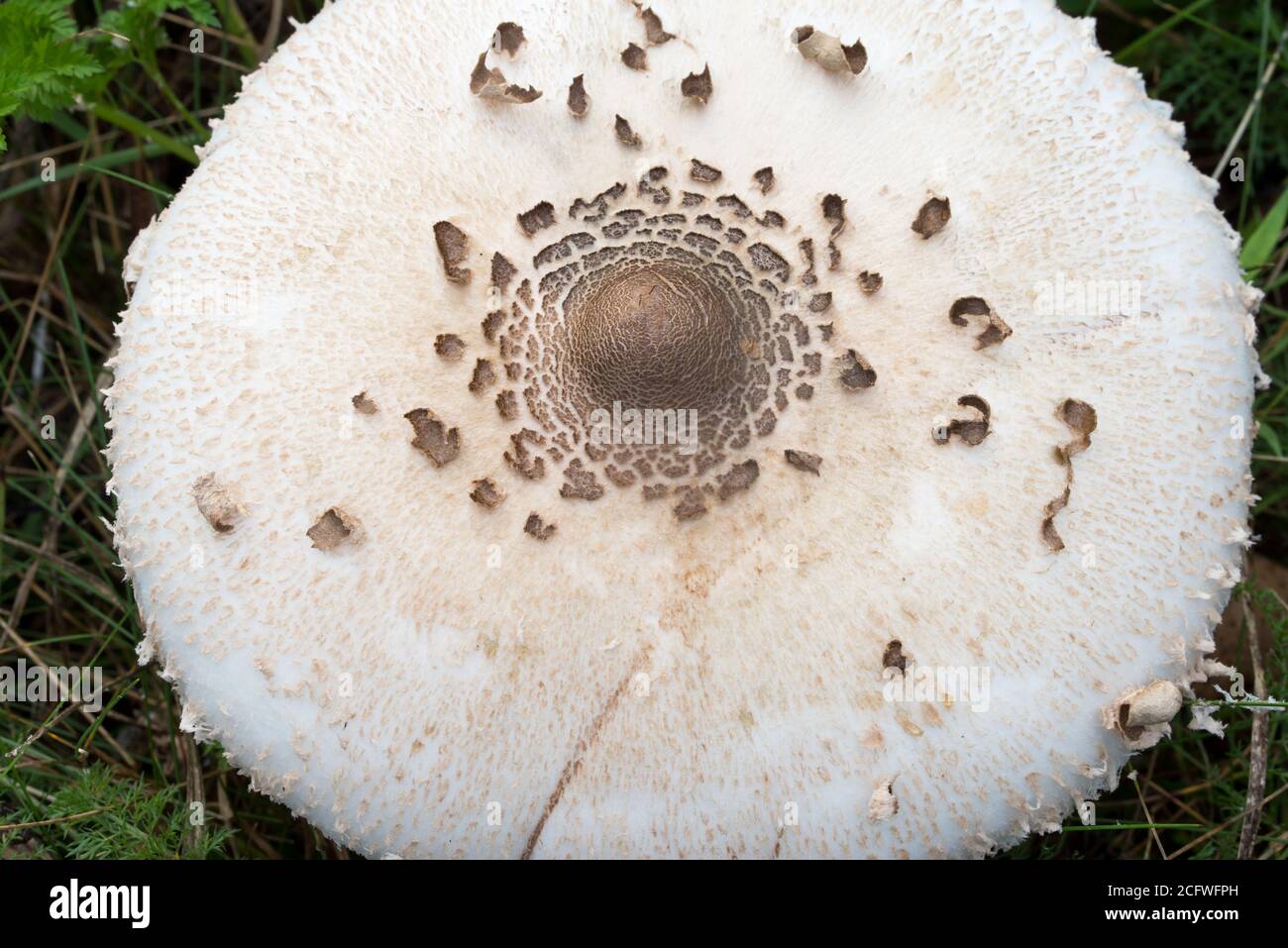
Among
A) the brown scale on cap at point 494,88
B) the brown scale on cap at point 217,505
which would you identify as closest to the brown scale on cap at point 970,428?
the brown scale on cap at point 494,88

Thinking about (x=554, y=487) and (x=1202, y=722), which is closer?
(x=554, y=487)

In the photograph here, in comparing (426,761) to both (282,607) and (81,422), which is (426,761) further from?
(81,422)

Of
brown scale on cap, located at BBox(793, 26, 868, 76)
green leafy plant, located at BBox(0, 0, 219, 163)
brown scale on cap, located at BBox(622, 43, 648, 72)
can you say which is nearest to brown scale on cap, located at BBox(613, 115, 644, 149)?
brown scale on cap, located at BBox(622, 43, 648, 72)

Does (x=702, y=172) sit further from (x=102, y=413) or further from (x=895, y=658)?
(x=102, y=413)

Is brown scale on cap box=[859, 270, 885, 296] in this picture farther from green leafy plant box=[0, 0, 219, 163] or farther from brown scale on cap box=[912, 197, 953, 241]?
green leafy plant box=[0, 0, 219, 163]

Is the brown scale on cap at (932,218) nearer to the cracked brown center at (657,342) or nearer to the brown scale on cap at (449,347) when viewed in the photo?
the cracked brown center at (657,342)

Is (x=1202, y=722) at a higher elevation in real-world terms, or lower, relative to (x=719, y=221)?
lower
